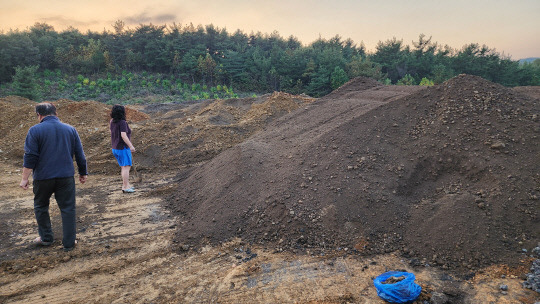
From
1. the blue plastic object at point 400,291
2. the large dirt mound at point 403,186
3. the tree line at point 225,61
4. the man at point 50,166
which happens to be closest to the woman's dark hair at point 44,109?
the man at point 50,166

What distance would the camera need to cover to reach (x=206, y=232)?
3.73 m

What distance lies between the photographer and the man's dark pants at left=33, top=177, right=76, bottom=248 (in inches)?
132

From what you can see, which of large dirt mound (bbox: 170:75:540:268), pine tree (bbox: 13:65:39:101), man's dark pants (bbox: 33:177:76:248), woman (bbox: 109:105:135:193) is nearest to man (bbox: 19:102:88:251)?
man's dark pants (bbox: 33:177:76:248)

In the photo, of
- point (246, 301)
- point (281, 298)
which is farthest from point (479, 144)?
point (246, 301)

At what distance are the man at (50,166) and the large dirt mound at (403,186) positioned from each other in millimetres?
1313

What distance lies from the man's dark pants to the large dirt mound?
48.9 inches

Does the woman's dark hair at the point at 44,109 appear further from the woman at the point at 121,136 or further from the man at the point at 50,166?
the woman at the point at 121,136

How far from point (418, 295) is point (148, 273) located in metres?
2.51

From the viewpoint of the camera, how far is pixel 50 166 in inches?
130

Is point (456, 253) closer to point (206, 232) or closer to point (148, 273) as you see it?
point (206, 232)

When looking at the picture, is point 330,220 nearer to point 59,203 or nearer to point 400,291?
point 400,291

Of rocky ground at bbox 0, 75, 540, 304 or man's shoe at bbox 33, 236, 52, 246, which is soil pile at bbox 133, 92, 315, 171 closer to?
rocky ground at bbox 0, 75, 540, 304

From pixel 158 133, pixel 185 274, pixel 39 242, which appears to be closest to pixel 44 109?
pixel 39 242

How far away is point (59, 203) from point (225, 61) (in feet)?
93.9
